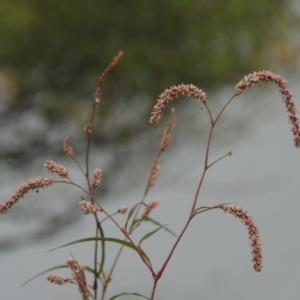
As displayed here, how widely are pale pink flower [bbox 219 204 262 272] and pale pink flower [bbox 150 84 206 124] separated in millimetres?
56

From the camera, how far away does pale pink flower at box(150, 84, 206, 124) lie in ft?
1.23

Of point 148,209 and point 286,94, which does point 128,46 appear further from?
point 286,94

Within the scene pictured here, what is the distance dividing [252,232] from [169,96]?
3.0 inches

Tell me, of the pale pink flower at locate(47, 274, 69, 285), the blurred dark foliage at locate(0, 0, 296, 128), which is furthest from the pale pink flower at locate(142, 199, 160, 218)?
the blurred dark foliage at locate(0, 0, 296, 128)

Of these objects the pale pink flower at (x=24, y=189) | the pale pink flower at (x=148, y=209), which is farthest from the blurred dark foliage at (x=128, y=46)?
the pale pink flower at (x=24, y=189)

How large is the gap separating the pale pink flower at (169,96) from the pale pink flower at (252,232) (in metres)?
0.06

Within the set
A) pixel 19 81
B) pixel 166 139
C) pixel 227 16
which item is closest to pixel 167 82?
pixel 227 16

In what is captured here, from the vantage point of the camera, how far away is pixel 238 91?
0.40 meters

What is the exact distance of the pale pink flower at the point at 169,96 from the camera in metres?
0.37

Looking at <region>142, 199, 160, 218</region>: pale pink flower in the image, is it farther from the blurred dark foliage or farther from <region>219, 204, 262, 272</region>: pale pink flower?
the blurred dark foliage

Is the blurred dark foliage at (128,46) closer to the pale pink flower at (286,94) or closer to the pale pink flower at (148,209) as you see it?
the pale pink flower at (148,209)

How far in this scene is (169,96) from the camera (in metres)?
0.38

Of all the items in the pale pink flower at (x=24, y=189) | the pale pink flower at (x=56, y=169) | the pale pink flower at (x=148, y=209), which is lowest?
the pale pink flower at (x=24, y=189)

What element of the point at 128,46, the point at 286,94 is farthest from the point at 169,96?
the point at 128,46
